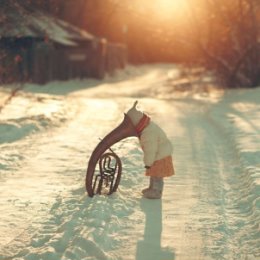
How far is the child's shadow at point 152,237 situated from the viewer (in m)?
5.52

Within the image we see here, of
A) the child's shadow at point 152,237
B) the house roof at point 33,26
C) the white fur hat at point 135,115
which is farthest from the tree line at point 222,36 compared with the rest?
the child's shadow at point 152,237

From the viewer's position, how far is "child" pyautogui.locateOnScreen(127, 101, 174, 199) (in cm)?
728

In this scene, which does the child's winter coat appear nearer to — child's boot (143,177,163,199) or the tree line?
child's boot (143,177,163,199)

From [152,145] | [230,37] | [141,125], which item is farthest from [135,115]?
[230,37]

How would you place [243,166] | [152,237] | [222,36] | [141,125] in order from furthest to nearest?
1. [222,36]
2. [243,166]
3. [141,125]
4. [152,237]

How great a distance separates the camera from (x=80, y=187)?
7.98 m

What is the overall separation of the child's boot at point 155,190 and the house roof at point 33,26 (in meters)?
7.05

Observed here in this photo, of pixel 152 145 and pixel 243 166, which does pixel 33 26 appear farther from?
pixel 152 145

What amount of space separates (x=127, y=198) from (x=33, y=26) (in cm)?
2189

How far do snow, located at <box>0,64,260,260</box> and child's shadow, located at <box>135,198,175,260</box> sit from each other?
10 millimetres

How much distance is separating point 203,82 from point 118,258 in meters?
26.7

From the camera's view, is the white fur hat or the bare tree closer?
the white fur hat

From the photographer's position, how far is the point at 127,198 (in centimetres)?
745

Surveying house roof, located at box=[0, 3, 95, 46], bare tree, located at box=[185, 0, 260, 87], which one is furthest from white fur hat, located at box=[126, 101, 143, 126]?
bare tree, located at box=[185, 0, 260, 87]
